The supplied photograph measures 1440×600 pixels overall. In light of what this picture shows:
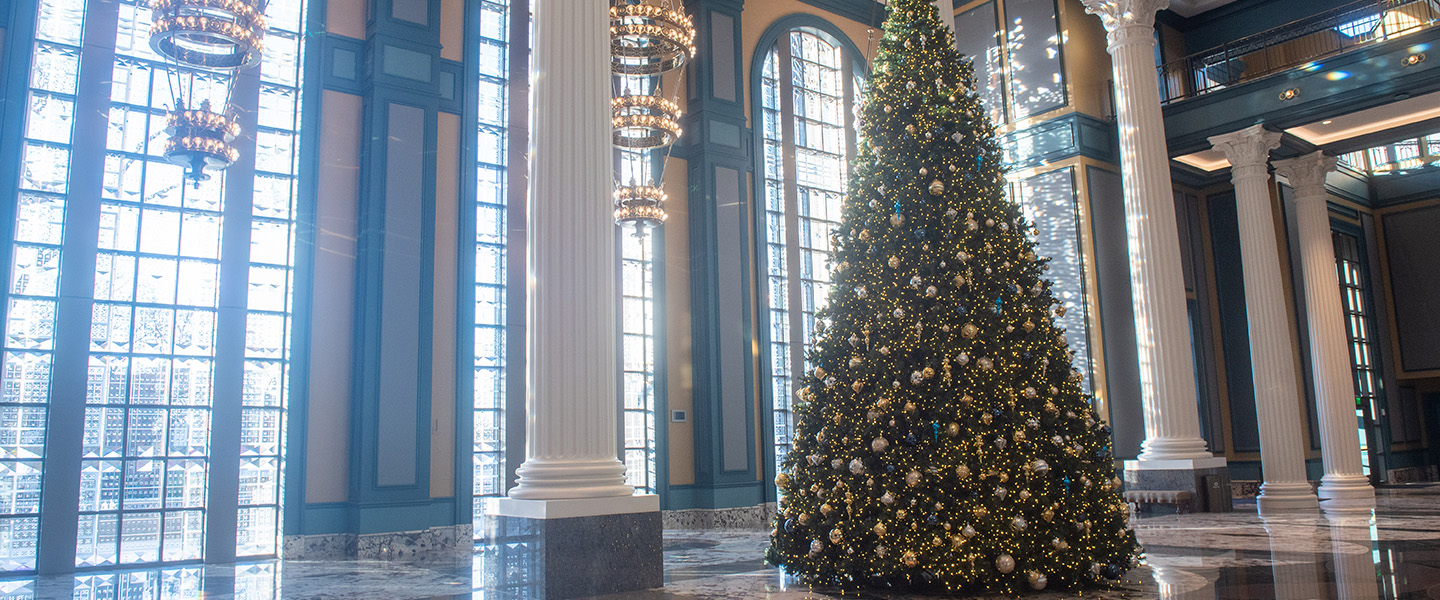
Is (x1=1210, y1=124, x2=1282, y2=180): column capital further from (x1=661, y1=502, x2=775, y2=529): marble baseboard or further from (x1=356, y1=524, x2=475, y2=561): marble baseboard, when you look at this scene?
(x1=356, y1=524, x2=475, y2=561): marble baseboard

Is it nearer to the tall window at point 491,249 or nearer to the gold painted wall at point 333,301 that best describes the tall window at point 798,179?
the tall window at point 491,249

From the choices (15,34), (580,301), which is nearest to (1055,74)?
(580,301)

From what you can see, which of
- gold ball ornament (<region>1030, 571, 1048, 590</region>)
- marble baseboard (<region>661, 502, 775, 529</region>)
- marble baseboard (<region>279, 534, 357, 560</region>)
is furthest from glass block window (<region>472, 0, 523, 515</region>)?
gold ball ornament (<region>1030, 571, 1048, 590</region>)

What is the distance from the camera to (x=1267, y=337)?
1209 cm

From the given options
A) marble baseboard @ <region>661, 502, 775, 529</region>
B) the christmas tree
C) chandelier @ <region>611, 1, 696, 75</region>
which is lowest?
marble baseboard @ <region>661, 502, 775, 529</region>

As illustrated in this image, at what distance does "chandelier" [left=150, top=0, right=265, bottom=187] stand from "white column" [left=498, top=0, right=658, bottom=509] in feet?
8.37

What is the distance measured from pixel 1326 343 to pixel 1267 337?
239cm

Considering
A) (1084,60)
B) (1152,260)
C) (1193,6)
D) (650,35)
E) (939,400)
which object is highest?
(1193,6)

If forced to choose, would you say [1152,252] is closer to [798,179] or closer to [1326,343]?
[798,179]

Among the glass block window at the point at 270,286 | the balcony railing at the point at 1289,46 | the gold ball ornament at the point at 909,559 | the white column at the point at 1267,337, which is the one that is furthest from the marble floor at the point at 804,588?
the balcony railing at the point at 1289,46

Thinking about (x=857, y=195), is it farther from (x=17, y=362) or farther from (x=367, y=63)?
(x=17, y=362)

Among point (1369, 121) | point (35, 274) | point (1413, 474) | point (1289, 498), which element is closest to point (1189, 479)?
point (1289, 498)

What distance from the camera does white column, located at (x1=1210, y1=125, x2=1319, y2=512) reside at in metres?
11.8

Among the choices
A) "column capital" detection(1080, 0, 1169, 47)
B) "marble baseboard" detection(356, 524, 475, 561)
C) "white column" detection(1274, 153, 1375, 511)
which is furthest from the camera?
"white column" detection(1274, 153, 1375, 511)
